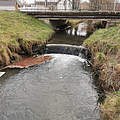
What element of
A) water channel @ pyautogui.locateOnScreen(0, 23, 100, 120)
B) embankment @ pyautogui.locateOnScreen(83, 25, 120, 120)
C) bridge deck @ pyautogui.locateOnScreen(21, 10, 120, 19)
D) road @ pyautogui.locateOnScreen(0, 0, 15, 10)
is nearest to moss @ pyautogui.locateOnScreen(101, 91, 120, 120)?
embankment @ pyautogui.locateOnScreen(83, 25, 120, 120)

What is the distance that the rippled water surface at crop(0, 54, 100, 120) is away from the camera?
4773 millimetres

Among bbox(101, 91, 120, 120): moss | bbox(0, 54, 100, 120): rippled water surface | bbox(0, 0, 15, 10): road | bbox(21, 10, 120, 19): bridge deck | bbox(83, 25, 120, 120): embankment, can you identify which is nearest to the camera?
bbox(101, 91, 120, 120): moss

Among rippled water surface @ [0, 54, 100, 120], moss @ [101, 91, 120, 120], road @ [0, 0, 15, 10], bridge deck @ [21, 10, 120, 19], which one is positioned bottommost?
rippled water surface @ [0, 54, 100, 120]

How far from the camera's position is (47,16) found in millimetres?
15656

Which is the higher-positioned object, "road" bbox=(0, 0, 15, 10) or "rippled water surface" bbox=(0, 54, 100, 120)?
"road" bbox=(0, 0, 15, 10)

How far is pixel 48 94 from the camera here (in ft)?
18.9

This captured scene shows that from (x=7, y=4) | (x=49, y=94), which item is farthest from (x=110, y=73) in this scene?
(x=7, y=4)

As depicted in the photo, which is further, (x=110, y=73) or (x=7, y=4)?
(x=7, y=4)

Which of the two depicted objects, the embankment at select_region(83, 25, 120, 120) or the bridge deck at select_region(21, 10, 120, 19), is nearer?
the embankment at select_region(83, 25, 120, 120)

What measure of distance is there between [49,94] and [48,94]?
4 cm

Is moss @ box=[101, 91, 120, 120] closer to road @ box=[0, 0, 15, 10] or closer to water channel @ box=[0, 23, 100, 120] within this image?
water channel @ box=[0, 23, 100, 120]

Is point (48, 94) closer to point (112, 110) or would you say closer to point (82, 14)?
point (112, 110)

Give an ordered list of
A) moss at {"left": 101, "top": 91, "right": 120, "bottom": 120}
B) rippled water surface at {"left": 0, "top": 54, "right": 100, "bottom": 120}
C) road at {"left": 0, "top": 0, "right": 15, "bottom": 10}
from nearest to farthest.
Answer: moss at {"left": 101, "top": 91, "right": 120, "bottom": 120}, rippled water surface at {"left": 0, "top": 54, "right": 100, "bottom": 120}, road at {"left": 0, "top": 0, "right": 15, "bottom": 10}

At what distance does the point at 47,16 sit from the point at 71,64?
867cm
